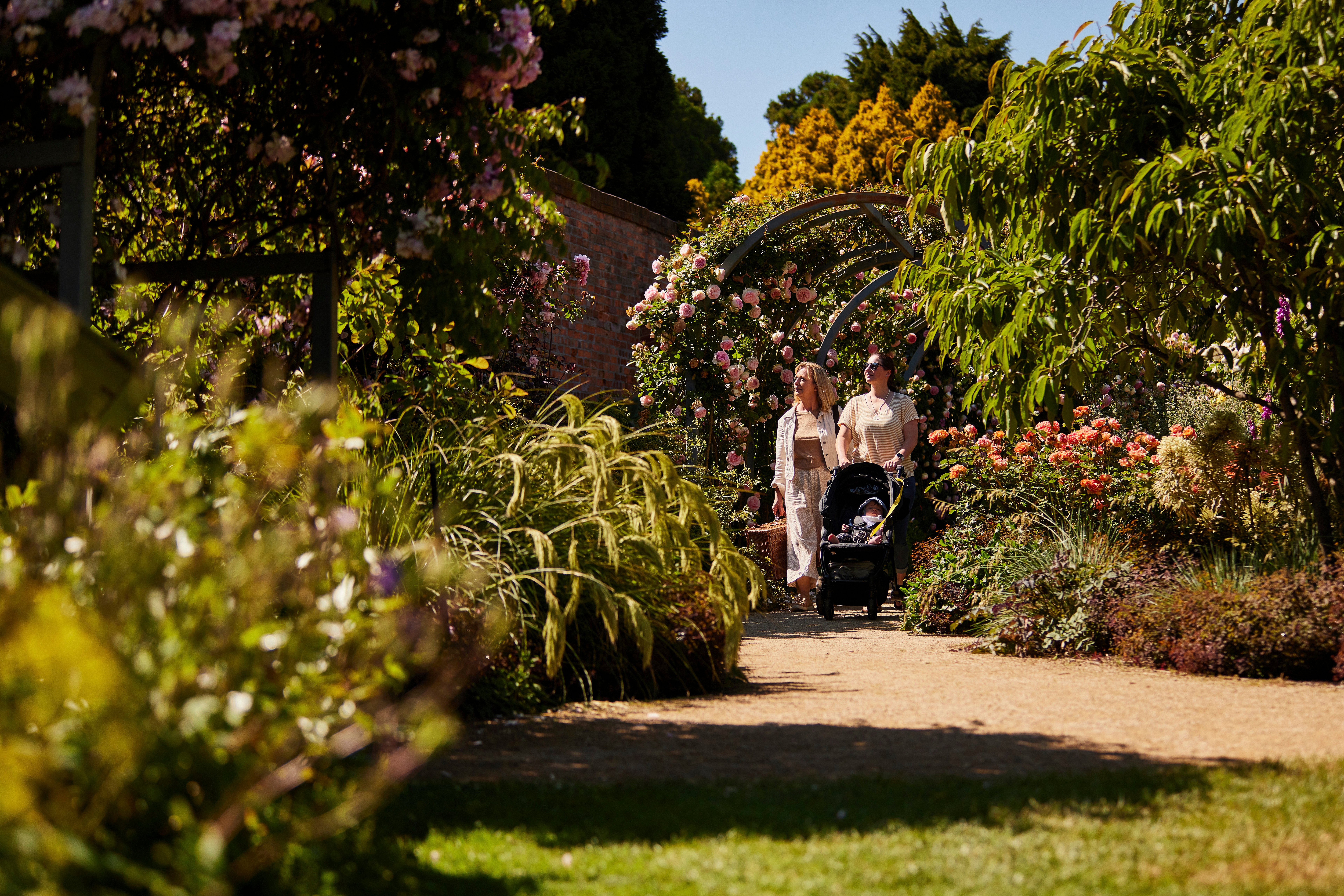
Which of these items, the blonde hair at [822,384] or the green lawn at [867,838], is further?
the blonde hair at [822,384]

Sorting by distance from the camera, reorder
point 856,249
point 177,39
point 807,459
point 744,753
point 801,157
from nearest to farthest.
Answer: point 177,39
point 744,753
point 807,459
point 856,249
point 801,157

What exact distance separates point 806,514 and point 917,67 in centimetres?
2428

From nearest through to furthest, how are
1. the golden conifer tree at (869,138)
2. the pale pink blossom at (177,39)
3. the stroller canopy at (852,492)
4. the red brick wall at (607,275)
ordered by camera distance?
the pale pink blossom at (177,39)
the stroller canopy at (852,492)
the red brick wall at (607,275)
the golden conifer tree at (869,138)

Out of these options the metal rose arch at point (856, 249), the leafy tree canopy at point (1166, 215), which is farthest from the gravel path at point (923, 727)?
the metal rose arch at point (856, 249)

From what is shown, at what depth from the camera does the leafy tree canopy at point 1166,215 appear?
16.3 feet

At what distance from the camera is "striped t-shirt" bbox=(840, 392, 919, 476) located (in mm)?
8961

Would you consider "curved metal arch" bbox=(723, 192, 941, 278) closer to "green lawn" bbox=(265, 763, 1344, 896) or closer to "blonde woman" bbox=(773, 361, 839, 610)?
"blonde woman" bbox=(773, 361, 839, 610)

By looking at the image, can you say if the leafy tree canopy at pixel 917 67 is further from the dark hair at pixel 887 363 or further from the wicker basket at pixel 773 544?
the wicker basket at pixel 773 544

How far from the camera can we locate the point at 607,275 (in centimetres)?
1120

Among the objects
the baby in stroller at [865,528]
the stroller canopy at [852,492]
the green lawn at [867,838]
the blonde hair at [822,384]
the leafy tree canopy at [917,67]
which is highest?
the leafy tree canopy at [917,67]

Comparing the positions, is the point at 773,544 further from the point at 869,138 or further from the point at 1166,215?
the point at 869,138

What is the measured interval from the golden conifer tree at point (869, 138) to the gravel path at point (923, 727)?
2153cm

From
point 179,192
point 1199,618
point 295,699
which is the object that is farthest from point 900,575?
point 295,699

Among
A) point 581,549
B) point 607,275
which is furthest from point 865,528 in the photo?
point 607,275
